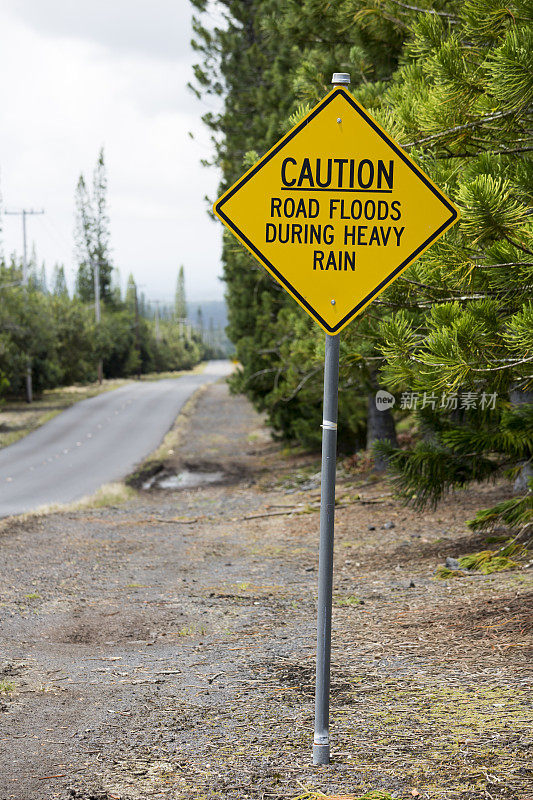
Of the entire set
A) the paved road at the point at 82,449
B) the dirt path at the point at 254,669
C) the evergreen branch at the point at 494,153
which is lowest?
the paved road at the point at 82,449

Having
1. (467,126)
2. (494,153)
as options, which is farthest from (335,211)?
(494,153)

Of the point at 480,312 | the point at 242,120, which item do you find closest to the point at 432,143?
the point at 480,312

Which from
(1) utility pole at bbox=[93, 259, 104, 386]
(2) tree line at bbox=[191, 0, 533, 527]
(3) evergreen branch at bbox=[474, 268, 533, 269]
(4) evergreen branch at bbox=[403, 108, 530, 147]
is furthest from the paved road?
(3) evergreen branch at bbox=[474, 268, 533, 269]

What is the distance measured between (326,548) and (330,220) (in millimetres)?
Answer: 1332

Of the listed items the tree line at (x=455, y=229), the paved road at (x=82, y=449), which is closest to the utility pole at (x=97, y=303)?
the paved road at (x=82, y=449)

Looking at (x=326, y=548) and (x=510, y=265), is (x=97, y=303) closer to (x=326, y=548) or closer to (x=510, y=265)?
(x=510, y=265)

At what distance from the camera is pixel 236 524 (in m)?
11.5

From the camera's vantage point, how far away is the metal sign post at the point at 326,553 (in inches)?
128

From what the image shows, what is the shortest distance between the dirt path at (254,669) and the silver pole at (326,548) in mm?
159

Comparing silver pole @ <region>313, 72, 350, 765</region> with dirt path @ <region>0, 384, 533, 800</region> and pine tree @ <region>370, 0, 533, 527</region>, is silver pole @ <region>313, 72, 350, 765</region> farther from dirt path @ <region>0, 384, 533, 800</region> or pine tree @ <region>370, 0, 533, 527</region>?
pine tree @ <region>370, 0, 533, 527</region>

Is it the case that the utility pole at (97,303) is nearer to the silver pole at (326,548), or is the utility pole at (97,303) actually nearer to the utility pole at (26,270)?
the utility pole at (26,270)

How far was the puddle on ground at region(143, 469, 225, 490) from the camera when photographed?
17.0 metres

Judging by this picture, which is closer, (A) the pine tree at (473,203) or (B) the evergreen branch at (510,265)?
(A) the pine tree at (473,203)

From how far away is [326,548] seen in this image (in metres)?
3.24
